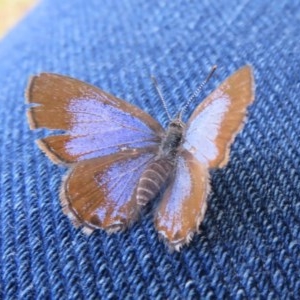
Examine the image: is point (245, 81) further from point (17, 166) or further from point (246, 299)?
point (17, 166)

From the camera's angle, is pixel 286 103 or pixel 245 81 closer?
pixel 245 81

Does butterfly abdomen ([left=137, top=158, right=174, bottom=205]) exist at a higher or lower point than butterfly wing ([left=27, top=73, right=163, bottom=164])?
lower

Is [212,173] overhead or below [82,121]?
below

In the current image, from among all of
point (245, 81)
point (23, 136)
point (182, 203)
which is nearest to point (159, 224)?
point (182, 203)
